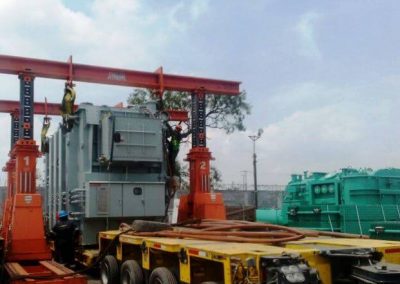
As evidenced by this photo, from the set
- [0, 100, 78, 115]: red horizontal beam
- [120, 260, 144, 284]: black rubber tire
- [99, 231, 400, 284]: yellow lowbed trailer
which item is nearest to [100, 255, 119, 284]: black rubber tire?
[120, 260, 144, 284]: black rubber tire

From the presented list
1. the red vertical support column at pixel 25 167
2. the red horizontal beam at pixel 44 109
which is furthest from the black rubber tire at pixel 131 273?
the red horizontal beam at pixel 44 109

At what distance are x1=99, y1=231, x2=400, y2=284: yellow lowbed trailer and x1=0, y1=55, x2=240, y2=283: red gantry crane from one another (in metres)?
1.98

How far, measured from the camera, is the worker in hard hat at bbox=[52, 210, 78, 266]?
11.4m

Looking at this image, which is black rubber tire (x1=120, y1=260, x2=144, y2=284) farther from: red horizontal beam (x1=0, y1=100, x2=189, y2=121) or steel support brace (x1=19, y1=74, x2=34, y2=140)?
red horizontal beam (x1=0, y1=100, x2=189, y2=121)

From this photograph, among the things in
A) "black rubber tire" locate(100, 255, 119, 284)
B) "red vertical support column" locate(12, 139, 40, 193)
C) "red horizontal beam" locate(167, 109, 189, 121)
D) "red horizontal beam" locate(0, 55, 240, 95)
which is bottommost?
"black rubber tire" locate(100, 255, 119, 284)

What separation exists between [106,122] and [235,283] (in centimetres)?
680

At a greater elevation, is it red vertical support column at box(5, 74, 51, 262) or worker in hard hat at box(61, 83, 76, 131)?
worker in hard hat at box(61, 83, 76, 131)

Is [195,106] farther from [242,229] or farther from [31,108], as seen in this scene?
[242,229]

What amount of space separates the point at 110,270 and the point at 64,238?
3.02m

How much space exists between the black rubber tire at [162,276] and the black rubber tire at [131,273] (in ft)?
2.90

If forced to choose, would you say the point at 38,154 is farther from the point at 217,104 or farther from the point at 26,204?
the point at 217,104

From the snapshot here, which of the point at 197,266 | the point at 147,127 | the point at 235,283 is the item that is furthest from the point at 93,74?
the point at 235,283

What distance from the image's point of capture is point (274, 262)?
15.5 feet

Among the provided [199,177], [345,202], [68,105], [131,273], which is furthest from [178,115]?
[131,273]
